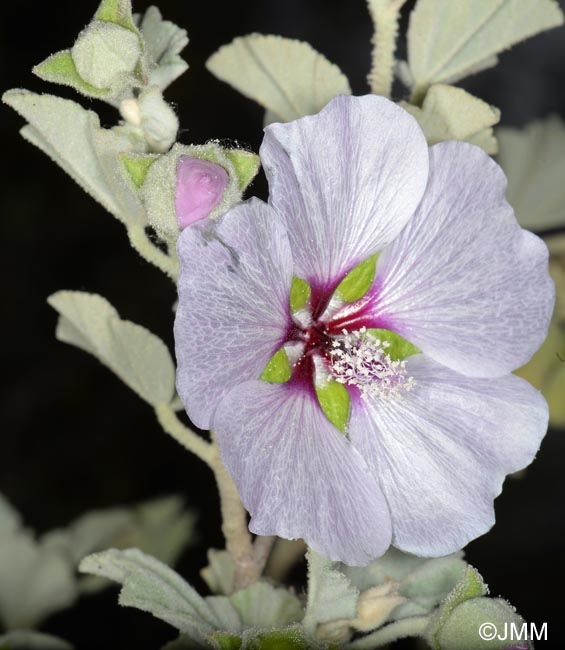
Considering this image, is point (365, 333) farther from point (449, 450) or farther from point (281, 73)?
point (281, 73)

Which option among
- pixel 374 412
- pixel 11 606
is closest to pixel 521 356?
pixel 374 412

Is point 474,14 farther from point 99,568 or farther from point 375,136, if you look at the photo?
point 99,568

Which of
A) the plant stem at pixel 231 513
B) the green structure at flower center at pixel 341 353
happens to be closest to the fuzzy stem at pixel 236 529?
the plant stem at pixel 231 513

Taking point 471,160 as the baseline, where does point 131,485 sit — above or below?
below

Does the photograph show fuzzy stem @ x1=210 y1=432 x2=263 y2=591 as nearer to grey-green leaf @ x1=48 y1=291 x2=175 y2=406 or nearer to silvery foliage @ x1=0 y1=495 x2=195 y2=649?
grey-green leaf @ x1=48 y1=291 x2=175 y2=406

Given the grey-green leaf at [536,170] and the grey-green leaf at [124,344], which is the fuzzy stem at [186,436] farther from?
the grey-green leaf at [536,170]

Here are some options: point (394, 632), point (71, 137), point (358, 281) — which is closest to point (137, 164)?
point (71, 137)

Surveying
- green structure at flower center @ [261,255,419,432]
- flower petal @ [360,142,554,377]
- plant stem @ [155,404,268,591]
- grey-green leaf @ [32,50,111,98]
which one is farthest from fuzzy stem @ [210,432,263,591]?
grey-green leaf @ [32,50,111,98]
